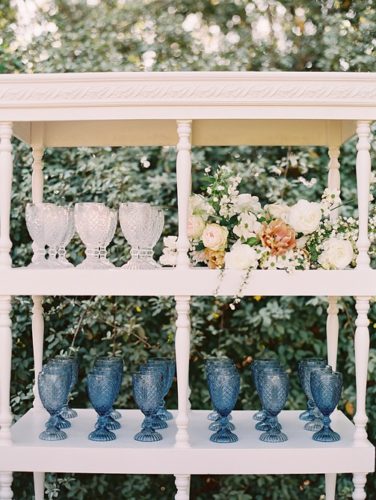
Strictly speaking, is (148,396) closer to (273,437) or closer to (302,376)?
(273,437)

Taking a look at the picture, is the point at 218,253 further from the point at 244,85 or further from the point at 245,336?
the point at 245,336

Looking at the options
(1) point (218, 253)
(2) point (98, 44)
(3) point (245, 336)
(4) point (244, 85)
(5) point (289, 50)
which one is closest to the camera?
(4) point (244, 85)

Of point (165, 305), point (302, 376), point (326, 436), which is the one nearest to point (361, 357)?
point (326, 436)

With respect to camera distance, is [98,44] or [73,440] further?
[98,44]

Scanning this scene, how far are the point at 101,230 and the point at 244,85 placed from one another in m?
0.77

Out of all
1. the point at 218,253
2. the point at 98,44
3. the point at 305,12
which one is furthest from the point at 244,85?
the point at 305,12

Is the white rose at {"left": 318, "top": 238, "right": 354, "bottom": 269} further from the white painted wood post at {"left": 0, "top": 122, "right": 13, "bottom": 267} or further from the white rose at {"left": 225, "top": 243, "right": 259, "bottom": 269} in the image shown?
the white painted wood post at {"left": 0, "top": 122, "right": 13, "bottom": 267}

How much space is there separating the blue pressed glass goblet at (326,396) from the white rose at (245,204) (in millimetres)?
702

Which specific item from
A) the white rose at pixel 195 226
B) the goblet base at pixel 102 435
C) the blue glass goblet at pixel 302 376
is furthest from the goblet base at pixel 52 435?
the blue glass goblet at pixel 302 376

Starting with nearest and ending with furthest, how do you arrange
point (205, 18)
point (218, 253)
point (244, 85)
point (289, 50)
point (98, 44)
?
1. point (244, 85)
2. point (218, 253)
3. point (98, 44)
4. point (289, 50)
5. point (205, 18)

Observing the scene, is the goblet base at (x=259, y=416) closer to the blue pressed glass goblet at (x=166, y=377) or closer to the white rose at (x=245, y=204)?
the blue pressed glass goblet at (x=166, y=377)

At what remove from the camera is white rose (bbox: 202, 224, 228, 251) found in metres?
2.62

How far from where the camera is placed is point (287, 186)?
157 inches

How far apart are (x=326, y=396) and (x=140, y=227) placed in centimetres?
97
